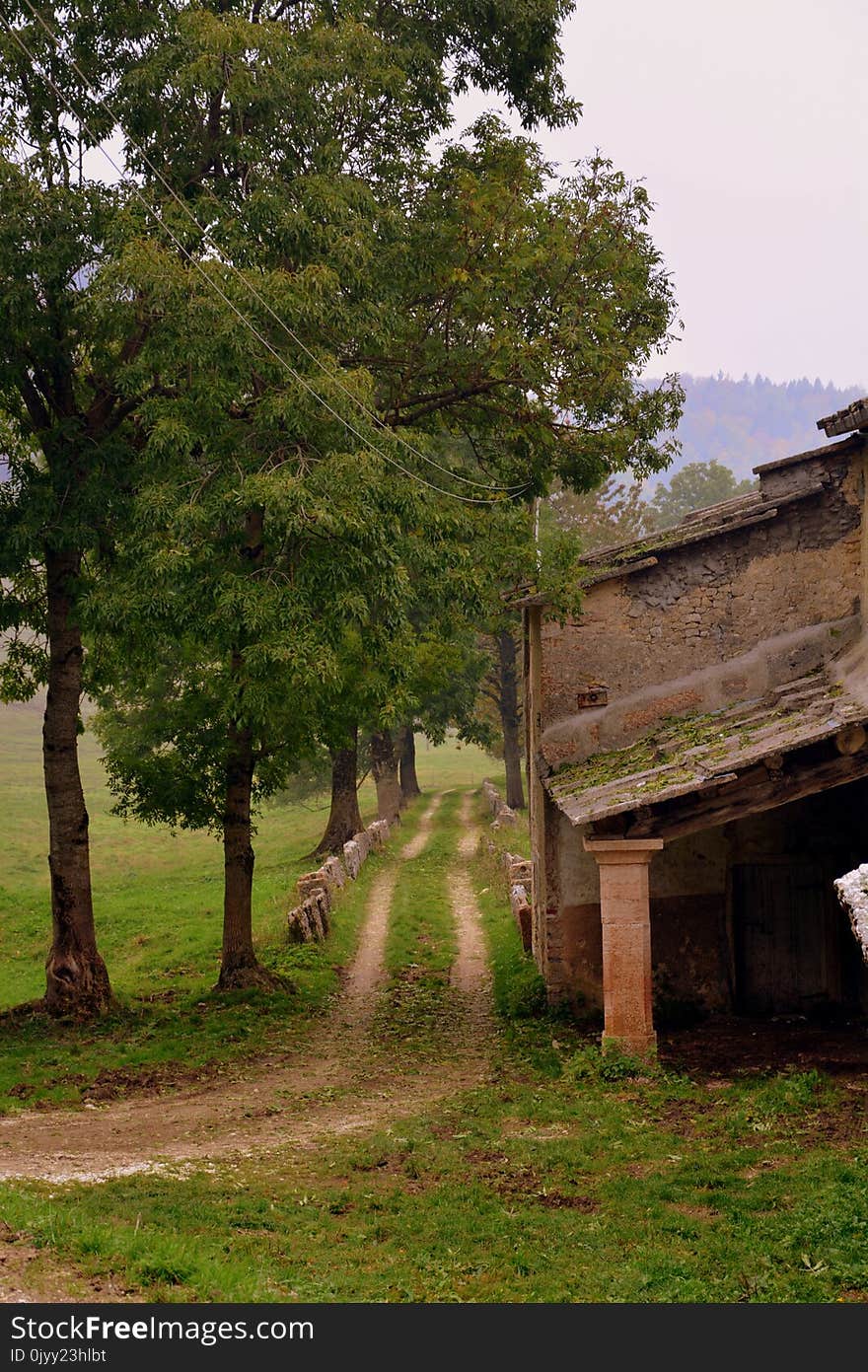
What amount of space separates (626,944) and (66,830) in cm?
831

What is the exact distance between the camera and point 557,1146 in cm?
1065

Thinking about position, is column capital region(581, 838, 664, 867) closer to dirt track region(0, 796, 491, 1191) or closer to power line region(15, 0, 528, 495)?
dirt track region(0, 796, 491, 1191)

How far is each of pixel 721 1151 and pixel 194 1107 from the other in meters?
5.61

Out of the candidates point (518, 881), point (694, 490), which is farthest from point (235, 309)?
point (694, 490)

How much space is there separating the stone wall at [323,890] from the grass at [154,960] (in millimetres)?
311

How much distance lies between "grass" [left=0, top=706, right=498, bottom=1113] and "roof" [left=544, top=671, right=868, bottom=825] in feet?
17.8

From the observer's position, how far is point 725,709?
53.5ft

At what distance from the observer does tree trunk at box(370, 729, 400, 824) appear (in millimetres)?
37125

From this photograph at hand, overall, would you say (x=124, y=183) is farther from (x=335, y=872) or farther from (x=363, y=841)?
(x=363, y=841)

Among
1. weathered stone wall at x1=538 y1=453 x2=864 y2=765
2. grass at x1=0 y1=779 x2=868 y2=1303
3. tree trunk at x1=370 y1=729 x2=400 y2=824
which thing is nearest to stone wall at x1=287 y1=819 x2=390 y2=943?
tree trunk at x1=370 y1=729 x2=400 y2=824
